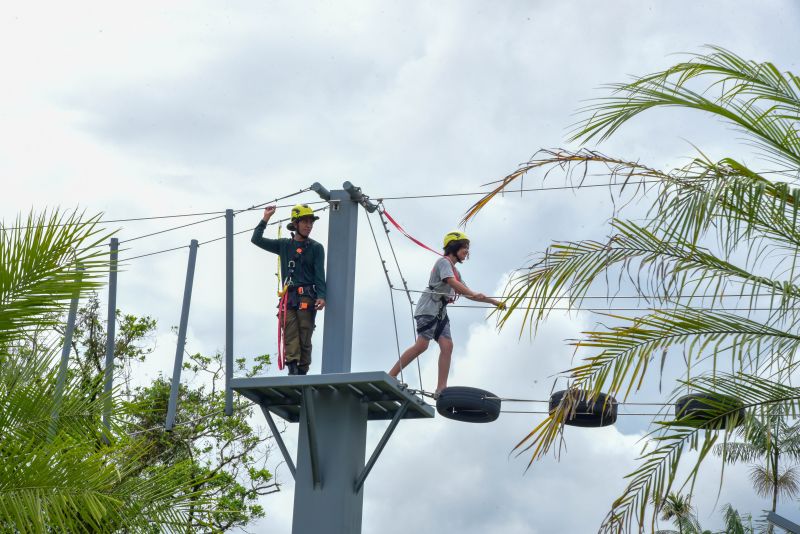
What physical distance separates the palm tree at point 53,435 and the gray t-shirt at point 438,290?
3665 mm

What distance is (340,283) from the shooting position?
12.0 m

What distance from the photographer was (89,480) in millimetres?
7191

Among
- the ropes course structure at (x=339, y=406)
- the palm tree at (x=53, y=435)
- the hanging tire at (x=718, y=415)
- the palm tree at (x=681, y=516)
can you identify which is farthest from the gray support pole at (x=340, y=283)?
the palm tree at (x=681, y=516)

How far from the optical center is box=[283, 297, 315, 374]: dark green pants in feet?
38.2

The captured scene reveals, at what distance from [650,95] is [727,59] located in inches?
27.9

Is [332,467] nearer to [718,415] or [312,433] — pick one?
[312,433]

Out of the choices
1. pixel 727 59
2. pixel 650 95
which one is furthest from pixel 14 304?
pixel 727 59

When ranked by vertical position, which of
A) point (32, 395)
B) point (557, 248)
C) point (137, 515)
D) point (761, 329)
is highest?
point (557, 248)

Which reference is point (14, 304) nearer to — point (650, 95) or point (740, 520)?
point (650, 95)

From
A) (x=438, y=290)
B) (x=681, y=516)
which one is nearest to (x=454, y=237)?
(x=438, y=290)

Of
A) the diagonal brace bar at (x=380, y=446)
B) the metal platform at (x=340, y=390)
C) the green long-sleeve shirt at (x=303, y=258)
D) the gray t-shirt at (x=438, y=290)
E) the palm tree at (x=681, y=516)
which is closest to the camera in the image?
the metal platform at (x=340, y=390)

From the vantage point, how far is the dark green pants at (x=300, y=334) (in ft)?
38.2

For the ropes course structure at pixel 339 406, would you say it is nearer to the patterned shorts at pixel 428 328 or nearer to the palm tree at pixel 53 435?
the patterned shorts at pixel 428 328

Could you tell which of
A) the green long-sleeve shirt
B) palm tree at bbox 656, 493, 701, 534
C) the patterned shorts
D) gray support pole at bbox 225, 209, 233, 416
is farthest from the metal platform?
palm tree at bbox 656, 493, 701, 534
